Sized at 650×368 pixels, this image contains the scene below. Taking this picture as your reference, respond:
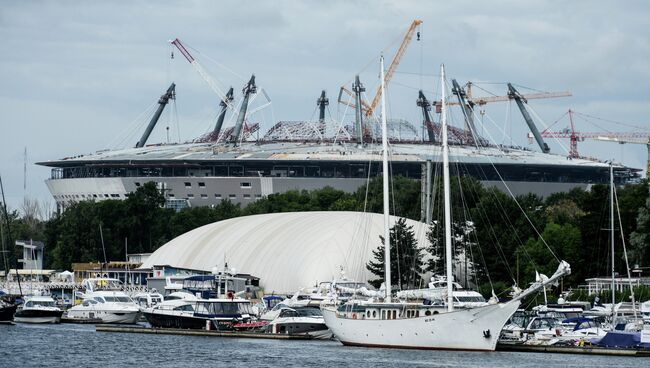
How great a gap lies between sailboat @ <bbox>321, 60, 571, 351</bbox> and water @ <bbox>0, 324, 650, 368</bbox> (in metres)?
0.78

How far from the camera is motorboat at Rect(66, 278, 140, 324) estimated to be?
105m

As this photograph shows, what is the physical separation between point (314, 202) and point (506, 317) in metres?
104

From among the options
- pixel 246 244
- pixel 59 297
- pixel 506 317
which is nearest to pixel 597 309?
pixel 506 317

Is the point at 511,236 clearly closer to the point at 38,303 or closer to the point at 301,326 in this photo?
the point at 301,326

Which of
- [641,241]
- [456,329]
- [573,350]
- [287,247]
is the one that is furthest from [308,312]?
[287,247]

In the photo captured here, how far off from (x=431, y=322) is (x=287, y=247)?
5479 centimetres

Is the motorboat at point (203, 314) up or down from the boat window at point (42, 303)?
down

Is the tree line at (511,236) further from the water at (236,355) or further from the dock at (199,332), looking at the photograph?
the water at (236,355)

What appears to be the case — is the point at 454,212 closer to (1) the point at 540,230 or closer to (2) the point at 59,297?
(1) the point at 540,230

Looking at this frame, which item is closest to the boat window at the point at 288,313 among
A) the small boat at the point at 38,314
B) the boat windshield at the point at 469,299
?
the boat windshield at the point at 469,299

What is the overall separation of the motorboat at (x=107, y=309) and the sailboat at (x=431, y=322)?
30191mm

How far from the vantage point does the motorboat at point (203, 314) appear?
299ft

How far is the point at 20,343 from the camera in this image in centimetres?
8162

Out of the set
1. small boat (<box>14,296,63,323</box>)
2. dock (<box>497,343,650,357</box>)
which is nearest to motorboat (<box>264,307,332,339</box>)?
dock (<box>497,343,650,357</box>)
